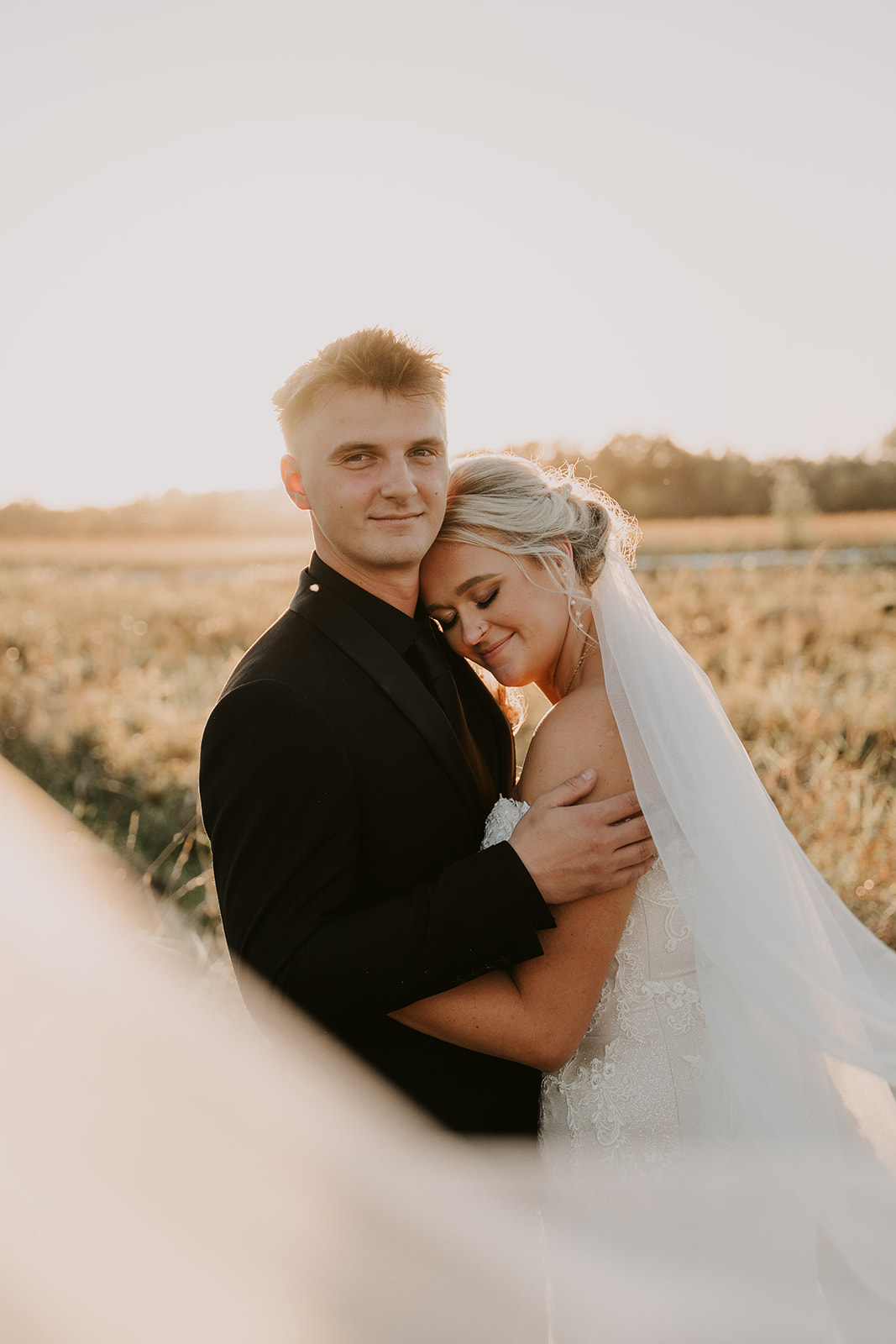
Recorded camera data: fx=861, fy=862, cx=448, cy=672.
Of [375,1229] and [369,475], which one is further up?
[369,475]

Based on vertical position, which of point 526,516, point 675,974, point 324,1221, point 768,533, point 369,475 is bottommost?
point 324,1221

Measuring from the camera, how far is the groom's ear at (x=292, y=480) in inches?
108

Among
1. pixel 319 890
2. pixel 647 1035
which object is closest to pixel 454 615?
pixel 319 890

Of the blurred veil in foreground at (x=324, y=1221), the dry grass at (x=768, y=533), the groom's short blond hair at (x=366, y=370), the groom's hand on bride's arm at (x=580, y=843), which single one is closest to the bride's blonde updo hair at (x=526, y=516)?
the groom's short blond hair at (x=366, y=370)

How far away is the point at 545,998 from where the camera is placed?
2.32m

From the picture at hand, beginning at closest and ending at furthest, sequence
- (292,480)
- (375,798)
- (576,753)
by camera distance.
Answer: (375,798), (576,753), (292,480)

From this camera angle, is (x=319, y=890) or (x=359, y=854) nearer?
(x=319, y=890)

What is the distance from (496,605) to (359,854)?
102 cm

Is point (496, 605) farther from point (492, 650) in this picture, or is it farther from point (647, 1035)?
point (647, 1035)

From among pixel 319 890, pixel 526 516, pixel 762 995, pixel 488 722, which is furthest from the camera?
pixel 488 722

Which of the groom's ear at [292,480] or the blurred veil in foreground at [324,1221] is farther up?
the groom's ear at [292,480]

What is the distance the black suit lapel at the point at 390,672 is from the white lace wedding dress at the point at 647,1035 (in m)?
0.23

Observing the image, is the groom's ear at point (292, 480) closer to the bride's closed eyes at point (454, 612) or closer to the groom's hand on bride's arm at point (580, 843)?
Answer: the bride's closed eyes at point (454, 612)

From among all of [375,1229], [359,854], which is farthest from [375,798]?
[375,1229]
